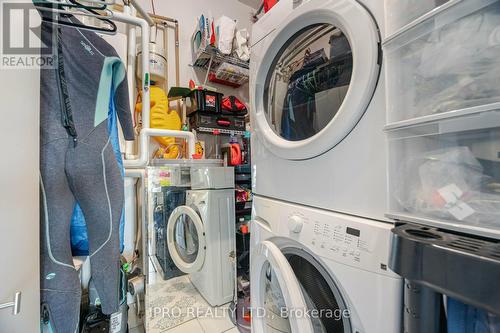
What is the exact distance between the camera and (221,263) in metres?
1.54

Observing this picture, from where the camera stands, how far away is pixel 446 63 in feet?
1.13

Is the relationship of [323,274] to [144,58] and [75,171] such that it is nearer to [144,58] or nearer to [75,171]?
[75,171]

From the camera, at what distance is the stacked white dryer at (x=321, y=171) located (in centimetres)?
47

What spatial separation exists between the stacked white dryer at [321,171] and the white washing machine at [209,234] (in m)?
0.69

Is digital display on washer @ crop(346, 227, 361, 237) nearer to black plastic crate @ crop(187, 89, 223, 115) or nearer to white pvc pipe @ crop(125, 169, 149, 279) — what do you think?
white pvc pipe @ crop(125, 169, 149, 279)

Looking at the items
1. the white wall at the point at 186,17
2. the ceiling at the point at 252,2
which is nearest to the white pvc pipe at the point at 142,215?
the white wall at the point at 186,17

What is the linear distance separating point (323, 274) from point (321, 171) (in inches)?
11.8

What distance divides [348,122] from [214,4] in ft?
7.71

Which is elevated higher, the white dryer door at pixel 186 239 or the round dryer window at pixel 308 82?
the round dryer window at pixel 308 82

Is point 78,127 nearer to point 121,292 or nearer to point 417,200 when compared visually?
point 121,292

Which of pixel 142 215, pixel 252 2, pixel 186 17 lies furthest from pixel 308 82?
pixel 252 2

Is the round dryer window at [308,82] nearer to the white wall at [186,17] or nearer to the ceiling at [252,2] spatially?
the white wall at [186,17]

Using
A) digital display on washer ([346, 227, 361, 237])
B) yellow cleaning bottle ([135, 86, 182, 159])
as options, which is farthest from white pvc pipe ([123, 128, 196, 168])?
digital display on washer ([346, 227, 361, 237])

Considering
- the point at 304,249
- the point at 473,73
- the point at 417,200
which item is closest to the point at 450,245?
the point at 417,200
